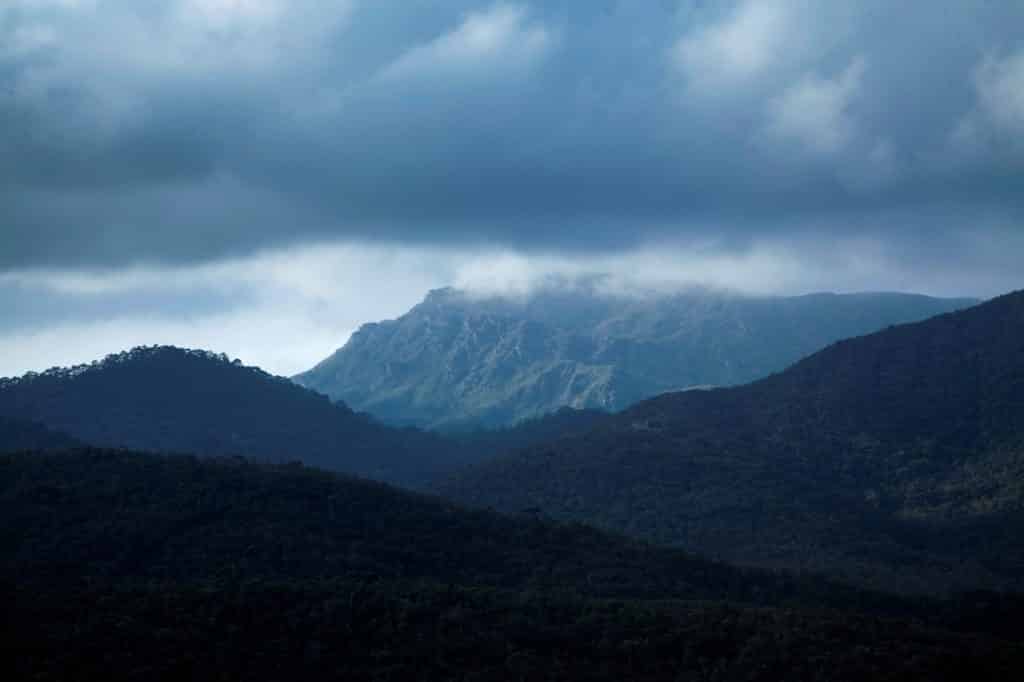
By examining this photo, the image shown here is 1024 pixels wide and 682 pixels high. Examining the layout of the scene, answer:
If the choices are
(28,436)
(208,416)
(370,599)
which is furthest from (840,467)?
(28,436)

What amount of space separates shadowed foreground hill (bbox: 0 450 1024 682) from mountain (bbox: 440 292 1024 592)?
59.7 feet

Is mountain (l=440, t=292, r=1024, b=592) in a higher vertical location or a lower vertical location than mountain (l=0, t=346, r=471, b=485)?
lower

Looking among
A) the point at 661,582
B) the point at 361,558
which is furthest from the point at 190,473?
the point at 661,582

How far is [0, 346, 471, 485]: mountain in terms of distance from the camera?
125312 mm

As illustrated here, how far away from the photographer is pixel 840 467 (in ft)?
364

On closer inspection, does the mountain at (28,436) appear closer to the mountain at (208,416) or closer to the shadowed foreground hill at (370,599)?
the mountain at (208,416)

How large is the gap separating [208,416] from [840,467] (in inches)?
2631

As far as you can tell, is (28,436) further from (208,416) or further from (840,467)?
(840,467)

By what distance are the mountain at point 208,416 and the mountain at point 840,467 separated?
73.6ft

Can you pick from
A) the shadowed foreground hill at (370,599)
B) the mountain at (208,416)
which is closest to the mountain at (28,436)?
the mountain at (208,416)

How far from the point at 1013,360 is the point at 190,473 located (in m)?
78.8

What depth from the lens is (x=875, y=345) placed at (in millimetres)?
130875

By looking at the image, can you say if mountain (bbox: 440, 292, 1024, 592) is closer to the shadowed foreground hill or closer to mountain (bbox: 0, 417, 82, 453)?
the shadowed foreground hill

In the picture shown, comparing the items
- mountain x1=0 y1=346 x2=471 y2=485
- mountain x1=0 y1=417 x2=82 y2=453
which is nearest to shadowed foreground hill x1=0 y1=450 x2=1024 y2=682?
mountain x1=0 y1=417 x2=82 y2=453
